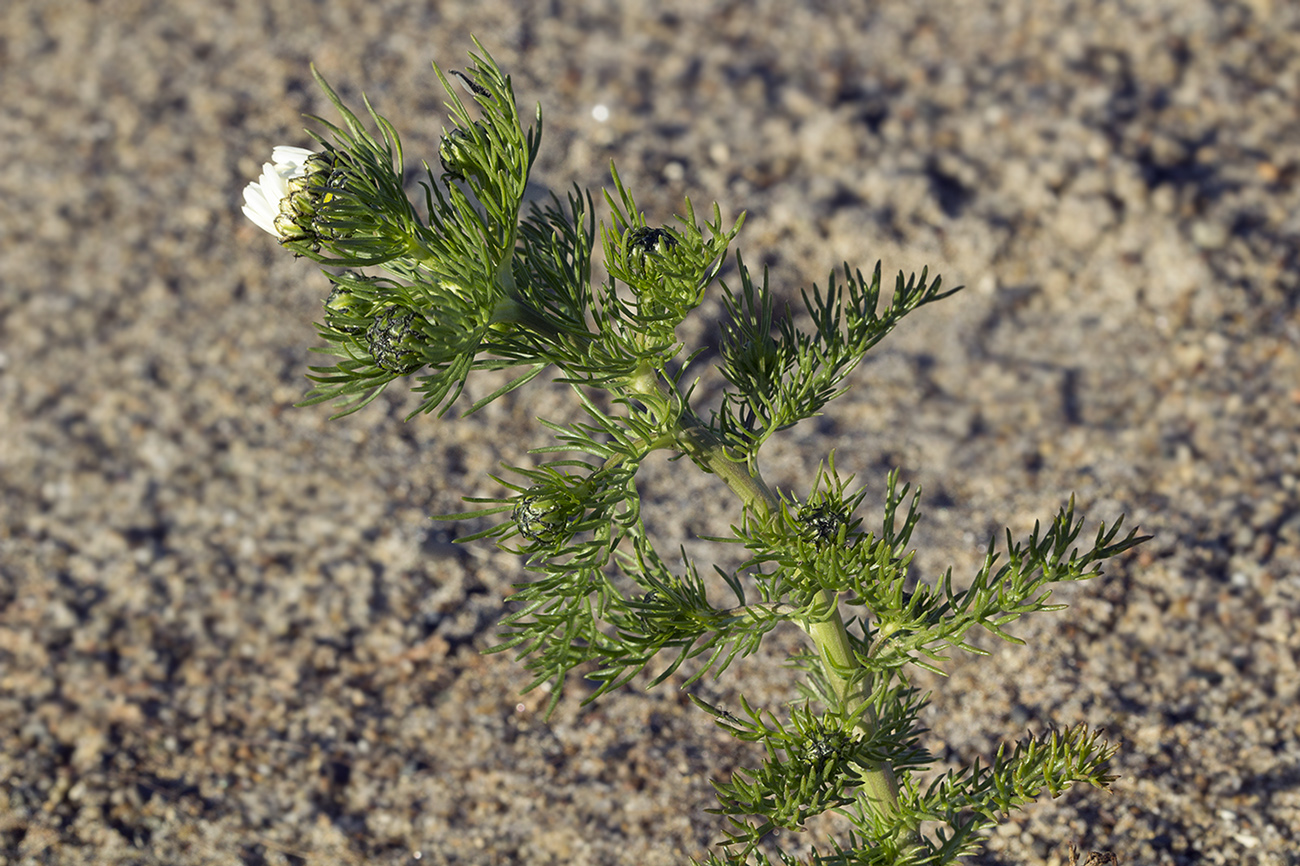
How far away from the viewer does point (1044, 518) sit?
12.0 ft

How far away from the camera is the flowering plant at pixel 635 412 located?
5.60 feet

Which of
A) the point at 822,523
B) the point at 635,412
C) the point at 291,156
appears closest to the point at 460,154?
the point at 291,156

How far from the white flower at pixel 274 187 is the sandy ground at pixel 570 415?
2001 mm

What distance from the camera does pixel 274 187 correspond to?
1635mm

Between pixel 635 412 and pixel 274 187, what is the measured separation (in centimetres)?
72

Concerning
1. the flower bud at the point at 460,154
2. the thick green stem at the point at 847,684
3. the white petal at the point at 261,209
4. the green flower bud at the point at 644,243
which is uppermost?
the flower bud at the point at 460,154

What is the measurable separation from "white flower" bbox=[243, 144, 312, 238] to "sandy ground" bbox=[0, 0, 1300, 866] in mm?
2001

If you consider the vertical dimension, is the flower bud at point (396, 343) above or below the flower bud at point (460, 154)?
below

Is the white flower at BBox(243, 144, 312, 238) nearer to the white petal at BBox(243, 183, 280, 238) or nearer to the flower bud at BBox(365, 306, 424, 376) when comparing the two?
the white petal at BBox(243, 183, 280, 238)

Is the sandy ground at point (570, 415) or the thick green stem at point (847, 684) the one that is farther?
the sandy ground at point (570, 415)

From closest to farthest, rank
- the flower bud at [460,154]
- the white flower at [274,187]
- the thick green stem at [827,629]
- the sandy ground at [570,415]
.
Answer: the white flower at [274,187], the flower bud at [460,154], the thick green stem at [827,629], the sandy ground at [570,415]

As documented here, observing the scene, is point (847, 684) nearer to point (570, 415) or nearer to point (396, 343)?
point (396, 343)

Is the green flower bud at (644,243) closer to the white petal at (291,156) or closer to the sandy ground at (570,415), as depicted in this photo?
the white petal at (291,156)

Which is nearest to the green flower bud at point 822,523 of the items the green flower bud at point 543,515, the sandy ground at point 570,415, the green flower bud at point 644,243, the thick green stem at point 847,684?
the thick green stem at point 847,684
